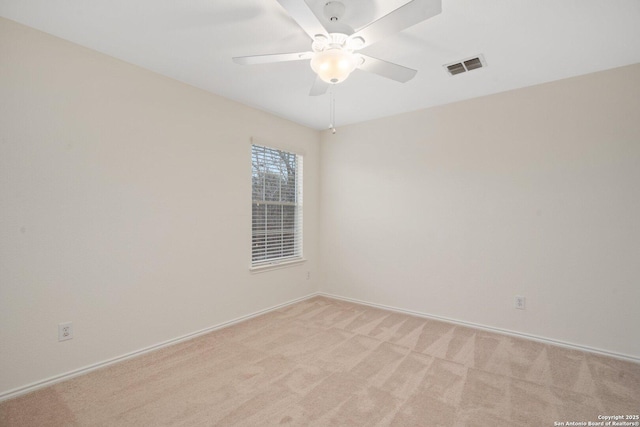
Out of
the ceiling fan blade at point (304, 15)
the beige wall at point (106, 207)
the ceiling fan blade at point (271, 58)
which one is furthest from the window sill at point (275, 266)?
the ceiling fan blade at point (304, 15)

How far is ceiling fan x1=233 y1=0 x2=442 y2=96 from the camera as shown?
56.4 inches

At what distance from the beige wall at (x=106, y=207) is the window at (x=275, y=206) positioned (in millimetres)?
241

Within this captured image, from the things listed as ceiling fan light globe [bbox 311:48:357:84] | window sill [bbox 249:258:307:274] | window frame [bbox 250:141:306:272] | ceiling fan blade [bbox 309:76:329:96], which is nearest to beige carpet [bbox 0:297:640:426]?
window sill [bbox 249:258:307:274]

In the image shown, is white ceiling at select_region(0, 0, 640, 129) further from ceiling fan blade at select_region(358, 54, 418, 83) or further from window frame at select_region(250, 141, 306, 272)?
window frame at select_region(250, 141, 306, 272)

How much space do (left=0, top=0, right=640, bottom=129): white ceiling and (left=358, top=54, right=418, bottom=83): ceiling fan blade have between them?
0.95ft

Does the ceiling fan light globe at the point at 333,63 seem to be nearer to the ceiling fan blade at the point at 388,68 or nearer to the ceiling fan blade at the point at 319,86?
the ceiling fan blade at the point at 388,68

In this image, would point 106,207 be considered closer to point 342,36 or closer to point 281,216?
point 281,216

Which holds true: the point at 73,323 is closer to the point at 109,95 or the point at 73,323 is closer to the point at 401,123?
the point at 109,95

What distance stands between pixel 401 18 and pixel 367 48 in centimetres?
89

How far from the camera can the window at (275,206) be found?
12.0 ft

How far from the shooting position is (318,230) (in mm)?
4566

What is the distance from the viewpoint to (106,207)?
7.89 feet

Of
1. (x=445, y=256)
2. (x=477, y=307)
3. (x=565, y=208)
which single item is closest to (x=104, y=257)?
(x=445, y=256)

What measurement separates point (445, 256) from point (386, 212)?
2.94 ft
